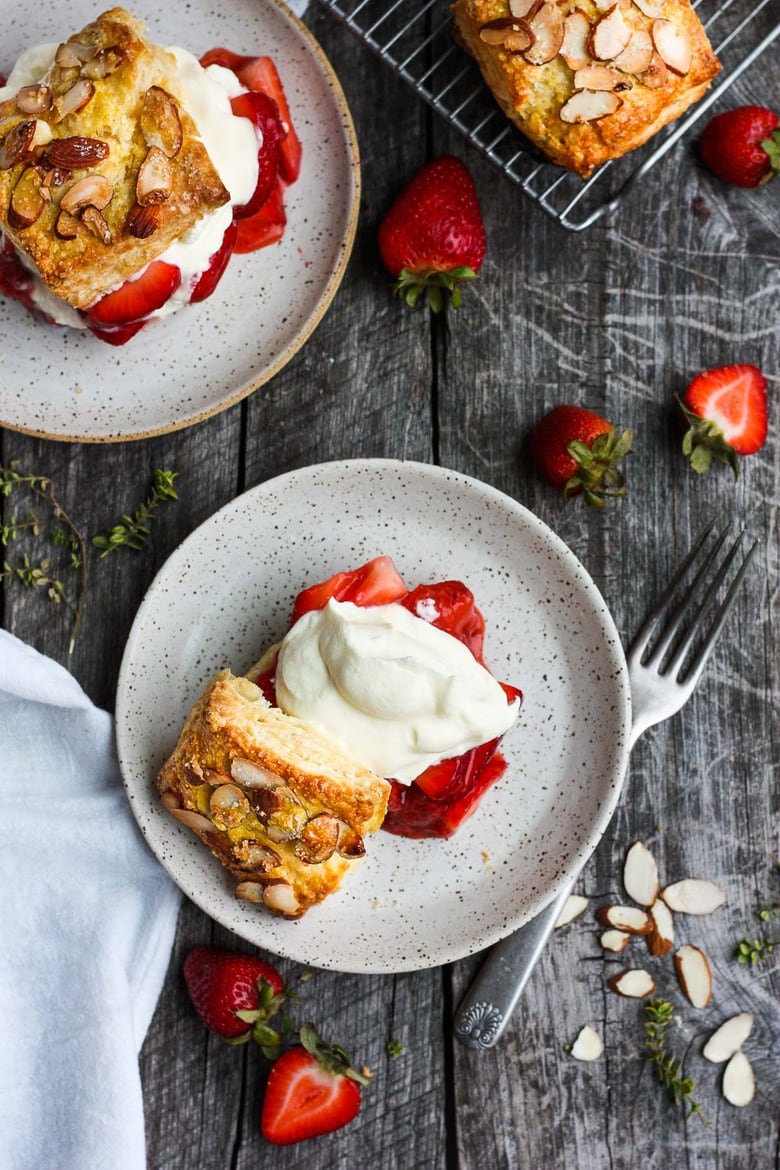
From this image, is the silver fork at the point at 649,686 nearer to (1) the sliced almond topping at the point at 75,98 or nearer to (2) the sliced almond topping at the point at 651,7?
(2) the sliced almond topping at the point at 651,7

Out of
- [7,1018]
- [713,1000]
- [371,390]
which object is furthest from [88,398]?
[713,1000]

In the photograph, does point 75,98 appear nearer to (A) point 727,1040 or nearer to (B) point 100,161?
(B) point 100,161

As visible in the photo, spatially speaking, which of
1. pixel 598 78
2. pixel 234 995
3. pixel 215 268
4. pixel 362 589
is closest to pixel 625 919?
pixel 234 995

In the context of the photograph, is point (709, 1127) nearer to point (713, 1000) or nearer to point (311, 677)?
point (713, 1000)

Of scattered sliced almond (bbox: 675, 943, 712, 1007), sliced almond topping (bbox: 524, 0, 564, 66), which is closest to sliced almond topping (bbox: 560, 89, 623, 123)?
sliced almond topping (bbox: 524, 0, 564, 66)

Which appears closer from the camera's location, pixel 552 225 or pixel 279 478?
pixel 279 478
